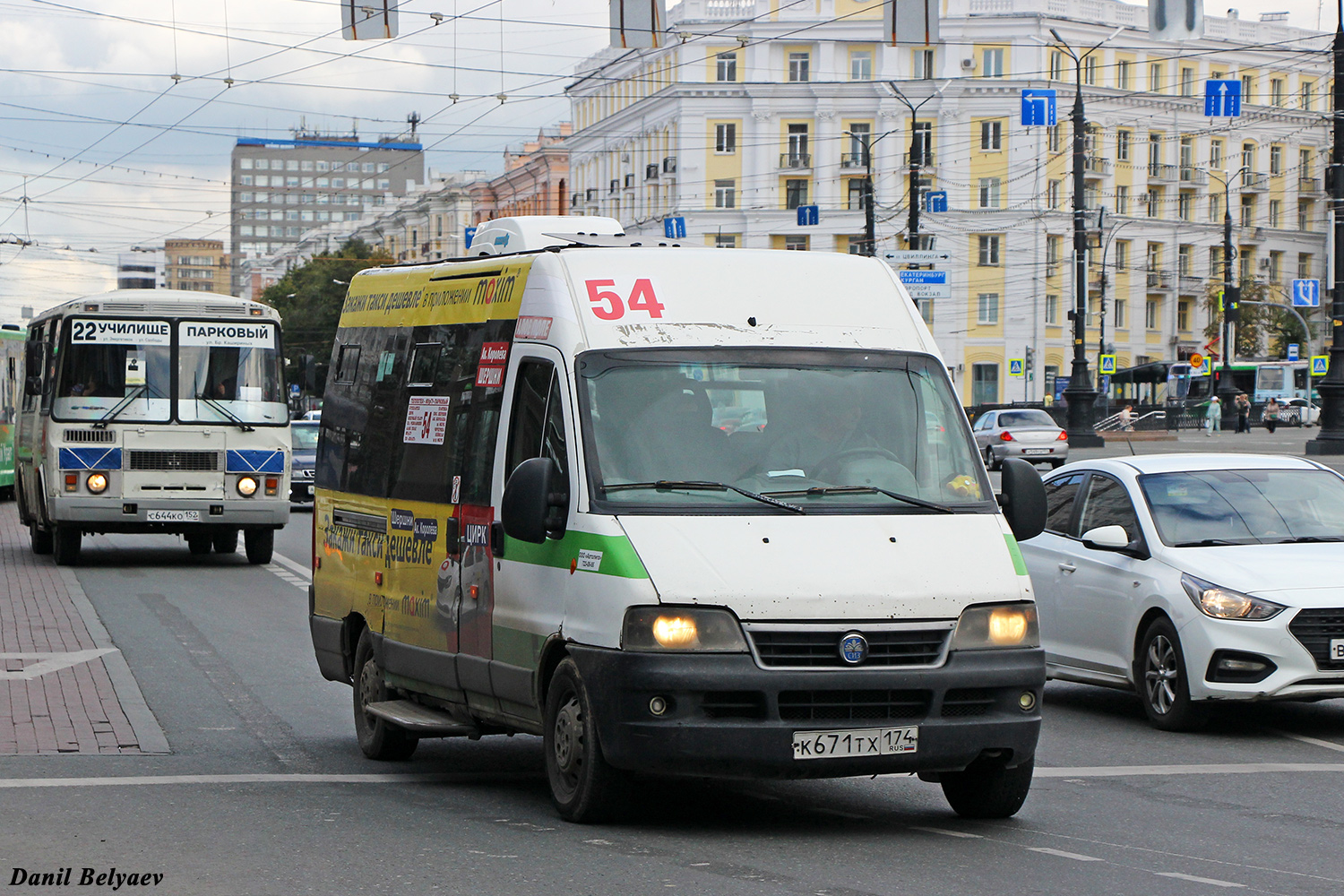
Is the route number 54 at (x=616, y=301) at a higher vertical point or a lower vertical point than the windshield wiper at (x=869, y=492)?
higher

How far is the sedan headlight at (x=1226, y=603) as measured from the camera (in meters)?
9.97

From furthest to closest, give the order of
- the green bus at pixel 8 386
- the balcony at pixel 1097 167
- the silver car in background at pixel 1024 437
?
the balcony at pixel 1097 167
the silver car in background at pixel 1024 437
the green bus at pixel 8 386

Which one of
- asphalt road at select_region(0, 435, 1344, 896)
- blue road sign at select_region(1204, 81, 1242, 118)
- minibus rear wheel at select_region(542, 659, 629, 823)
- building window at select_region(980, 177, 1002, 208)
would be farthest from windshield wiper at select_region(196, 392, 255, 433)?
building window at select_region(980, 177, 1002, 208)

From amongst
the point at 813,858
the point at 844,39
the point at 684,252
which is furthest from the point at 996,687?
the point at 844,39

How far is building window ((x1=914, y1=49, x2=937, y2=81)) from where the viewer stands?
89562 millimetres

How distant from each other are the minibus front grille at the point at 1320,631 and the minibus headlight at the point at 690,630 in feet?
13.9

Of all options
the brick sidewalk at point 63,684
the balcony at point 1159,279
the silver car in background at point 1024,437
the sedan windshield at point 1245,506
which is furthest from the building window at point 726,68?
the sedan windshield at point 1245,506

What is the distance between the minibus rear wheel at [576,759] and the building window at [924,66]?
278 ft

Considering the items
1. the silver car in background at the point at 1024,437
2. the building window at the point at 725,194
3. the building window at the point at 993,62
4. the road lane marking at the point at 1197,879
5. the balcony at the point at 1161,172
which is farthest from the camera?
the balcony at the point at 1161,172

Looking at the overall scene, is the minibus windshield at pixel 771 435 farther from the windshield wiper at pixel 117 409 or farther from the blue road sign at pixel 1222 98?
the blue road sign at pixel 1222 98

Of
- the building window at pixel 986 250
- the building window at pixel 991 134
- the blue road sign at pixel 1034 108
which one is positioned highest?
the building window at pixel 991 134

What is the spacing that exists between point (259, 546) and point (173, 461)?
1.82 meters

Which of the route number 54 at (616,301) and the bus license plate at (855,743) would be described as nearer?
the bus license plate at (855,743)

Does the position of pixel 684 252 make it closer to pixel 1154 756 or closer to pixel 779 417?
pixel 779 417
